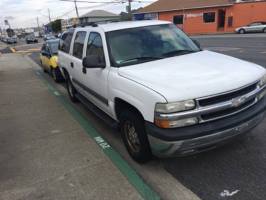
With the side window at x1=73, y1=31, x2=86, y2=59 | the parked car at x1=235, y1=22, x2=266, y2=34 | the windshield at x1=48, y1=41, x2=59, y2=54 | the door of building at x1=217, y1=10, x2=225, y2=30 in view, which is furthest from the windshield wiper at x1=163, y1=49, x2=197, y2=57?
the door of building at x1=217, y1=10, x2=225, y2=30

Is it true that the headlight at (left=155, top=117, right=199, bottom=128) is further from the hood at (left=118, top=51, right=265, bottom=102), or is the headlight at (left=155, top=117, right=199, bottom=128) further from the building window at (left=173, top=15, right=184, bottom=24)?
the building window at (left=173, top=15, right=184, bottom=24)

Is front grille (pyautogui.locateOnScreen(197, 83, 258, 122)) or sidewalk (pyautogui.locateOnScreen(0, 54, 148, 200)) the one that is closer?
front grille (pyautogui.locateOnScreen(197, 83, 258, 122))

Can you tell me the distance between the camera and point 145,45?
173 inches

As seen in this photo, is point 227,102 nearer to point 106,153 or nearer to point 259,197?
point 259,197

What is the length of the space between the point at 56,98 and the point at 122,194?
5.42 m

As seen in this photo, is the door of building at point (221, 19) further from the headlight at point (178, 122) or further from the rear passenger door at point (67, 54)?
the headlight at point (178, 122)

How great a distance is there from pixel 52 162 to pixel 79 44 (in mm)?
2593

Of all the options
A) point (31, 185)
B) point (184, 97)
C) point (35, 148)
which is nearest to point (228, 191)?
point (184, 97)

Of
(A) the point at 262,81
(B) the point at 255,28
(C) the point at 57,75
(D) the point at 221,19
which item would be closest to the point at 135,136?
(A) the point at 262,81

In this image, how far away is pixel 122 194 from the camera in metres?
3.26

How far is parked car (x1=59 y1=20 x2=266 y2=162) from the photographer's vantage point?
3.04m

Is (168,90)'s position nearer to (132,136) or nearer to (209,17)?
(132,136)

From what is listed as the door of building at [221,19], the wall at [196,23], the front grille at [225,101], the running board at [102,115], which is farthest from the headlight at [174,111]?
the door of building at [221,19]

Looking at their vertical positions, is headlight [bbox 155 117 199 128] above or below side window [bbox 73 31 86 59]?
below
